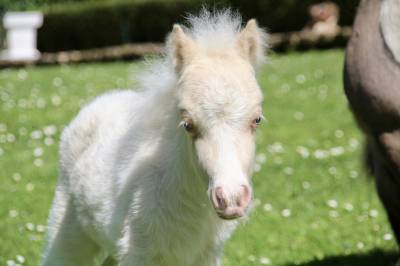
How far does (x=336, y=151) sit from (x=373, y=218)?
2.35 m

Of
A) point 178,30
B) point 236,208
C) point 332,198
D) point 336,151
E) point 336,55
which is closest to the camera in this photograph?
point 236,208

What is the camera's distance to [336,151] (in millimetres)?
9203

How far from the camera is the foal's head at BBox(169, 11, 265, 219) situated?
3.01 meters

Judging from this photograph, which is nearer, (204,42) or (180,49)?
(180,49)

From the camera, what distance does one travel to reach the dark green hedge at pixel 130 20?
1848cm

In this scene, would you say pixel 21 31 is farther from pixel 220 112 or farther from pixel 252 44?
pixel 220 112

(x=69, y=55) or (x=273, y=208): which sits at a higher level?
(x=273, y=208)

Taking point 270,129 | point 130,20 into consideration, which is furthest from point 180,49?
point 130,20

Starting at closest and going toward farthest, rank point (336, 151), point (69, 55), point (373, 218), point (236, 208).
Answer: point (236, 208)
point (373, 218)
point (336, 151)
point (69, 55)

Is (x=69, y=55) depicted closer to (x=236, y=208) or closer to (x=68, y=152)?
(x=68, y=152)

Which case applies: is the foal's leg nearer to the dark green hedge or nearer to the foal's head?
the foal's head

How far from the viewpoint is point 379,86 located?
4773 mm

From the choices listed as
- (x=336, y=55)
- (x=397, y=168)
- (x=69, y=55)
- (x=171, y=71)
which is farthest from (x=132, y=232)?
(x=69, y=55)

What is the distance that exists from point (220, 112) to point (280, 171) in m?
5.43
